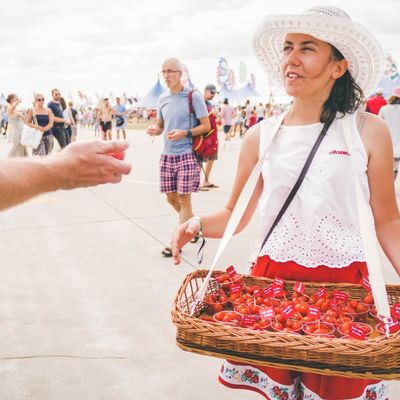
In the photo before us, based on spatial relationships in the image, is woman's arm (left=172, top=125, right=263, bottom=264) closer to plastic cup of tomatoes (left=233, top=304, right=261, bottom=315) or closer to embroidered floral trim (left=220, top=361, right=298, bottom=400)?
plastic cup of tomatoes (left=233, top=304, right=261, bottom=315)

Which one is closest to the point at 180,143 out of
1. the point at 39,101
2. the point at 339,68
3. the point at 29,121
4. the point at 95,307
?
the point at 95,307

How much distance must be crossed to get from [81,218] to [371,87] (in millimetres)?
4772

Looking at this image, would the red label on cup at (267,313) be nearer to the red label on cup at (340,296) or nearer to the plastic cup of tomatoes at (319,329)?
the plastic cup of tomatoes at (319,329)

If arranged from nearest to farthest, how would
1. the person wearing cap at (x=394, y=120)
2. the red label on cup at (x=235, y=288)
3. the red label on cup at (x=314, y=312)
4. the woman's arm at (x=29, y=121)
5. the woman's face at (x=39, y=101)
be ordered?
the red label on cup at (x=314, y=312)
the red label on cup at (x=235, y=288)
the person wearing cap at (x=394, y=120)
the woman's arm at (x=29, y=121)
the woman's face at (x=39, y=101)

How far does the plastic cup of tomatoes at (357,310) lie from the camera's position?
1.56 metres

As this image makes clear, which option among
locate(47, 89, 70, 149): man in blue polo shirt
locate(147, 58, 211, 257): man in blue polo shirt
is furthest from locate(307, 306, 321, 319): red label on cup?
locate(47, 89, 70, 149): man in blue polo shirt

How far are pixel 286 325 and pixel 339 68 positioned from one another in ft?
3.32

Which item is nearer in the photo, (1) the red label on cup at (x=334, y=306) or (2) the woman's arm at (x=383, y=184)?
(1) the red label on cup at (x=334, y=306)

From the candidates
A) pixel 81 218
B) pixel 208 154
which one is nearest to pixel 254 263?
pixel 208 154

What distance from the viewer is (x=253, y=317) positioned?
149 cm

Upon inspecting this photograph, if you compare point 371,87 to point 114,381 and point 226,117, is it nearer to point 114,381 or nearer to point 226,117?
point 114,381

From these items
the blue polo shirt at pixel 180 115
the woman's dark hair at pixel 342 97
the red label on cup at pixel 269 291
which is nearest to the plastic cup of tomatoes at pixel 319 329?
the red label on cup at pixel 269 291

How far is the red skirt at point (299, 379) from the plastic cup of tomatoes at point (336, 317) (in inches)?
7.6

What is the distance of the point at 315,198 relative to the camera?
5.61ft
